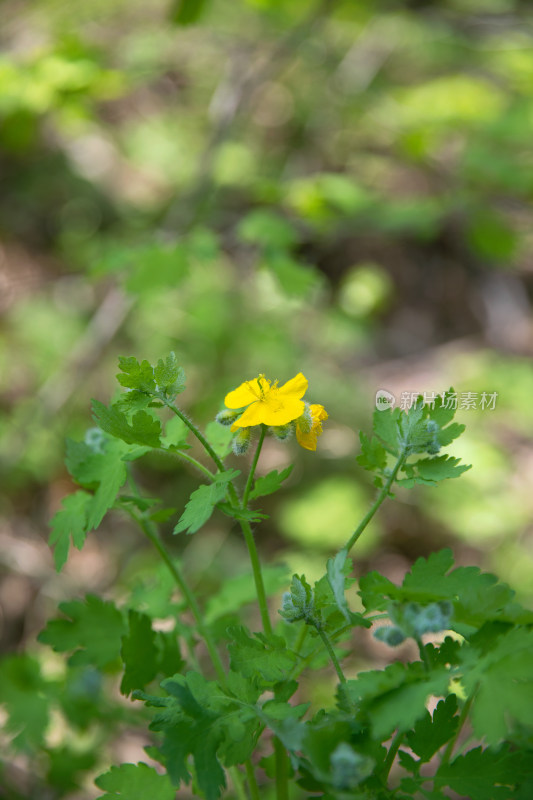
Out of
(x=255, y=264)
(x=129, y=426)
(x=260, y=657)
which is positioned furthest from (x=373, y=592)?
(x=255, y=264)

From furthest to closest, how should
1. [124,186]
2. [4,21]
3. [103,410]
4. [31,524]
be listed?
[124,186]
[4,21]
[31,524]
[103,410]

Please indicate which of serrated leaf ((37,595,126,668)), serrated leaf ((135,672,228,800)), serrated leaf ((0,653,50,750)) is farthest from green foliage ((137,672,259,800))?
Result: serrated leaf ((0,653,50,750))

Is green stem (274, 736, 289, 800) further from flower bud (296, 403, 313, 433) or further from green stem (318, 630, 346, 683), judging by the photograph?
flower bud (296, 403, 313, 433)

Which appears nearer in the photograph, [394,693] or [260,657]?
[394,693]

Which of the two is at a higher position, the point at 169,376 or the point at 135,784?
the point at 169,376

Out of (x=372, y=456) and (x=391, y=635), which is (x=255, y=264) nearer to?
(x=372, y=456)

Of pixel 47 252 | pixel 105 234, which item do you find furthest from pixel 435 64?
pixel 47 252

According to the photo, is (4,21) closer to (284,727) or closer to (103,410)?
(103,410)
